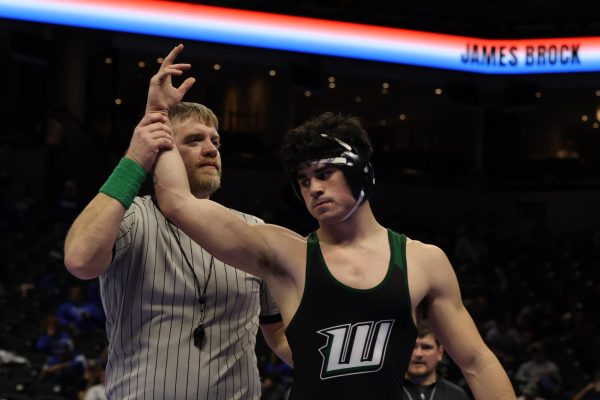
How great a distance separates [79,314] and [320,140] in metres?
10.9

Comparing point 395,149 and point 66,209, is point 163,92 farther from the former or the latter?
point 395,149

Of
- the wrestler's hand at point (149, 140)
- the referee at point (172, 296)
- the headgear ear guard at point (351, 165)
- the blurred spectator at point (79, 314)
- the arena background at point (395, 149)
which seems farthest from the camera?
the arena background at point (395, 149)

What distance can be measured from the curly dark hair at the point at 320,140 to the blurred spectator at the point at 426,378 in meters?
2.65

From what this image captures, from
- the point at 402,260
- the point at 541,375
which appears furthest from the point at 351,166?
the point at 541,375

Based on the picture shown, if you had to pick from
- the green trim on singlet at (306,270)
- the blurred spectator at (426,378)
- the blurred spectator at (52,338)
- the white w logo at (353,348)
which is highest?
the green trim on singlet at (306,270)

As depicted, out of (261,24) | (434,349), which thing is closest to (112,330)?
(434,349)

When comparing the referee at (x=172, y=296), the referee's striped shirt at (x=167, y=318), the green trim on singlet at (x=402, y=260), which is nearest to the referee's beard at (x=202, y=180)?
the referee at (x=172, y=296)

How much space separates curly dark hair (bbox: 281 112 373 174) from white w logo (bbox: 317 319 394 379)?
53cm

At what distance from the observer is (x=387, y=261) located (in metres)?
3.12

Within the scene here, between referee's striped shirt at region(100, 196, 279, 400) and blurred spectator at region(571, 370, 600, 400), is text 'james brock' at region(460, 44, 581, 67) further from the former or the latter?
referee's striped shirt at region(100, 196, 279, 400)

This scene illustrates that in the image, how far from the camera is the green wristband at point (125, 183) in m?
3.18

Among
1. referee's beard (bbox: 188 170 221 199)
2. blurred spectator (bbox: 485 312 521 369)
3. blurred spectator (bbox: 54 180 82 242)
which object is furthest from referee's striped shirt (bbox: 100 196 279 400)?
blurred spectator (bbox: 54 180 82 242)

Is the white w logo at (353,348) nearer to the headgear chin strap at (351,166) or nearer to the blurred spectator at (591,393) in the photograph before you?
the headgear chin strap at (351,166)

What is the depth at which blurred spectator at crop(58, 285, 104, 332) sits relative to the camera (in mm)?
13344
